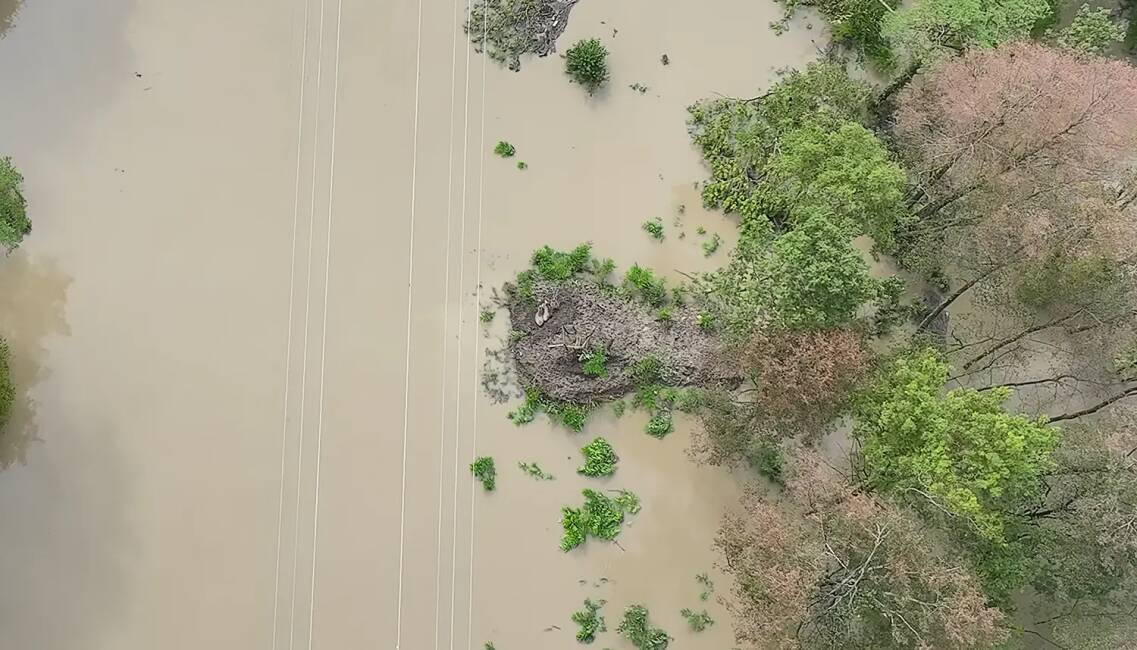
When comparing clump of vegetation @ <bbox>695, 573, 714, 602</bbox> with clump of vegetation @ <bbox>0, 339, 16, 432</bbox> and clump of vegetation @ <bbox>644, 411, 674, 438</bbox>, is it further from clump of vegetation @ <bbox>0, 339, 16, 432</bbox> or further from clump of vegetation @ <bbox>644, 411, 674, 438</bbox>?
clump of vegetation @ <bbox>0, 339, 16, 432</bbox>

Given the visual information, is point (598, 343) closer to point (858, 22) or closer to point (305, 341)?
point (305, 341)

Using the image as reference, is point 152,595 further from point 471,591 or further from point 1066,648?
point 1066,648

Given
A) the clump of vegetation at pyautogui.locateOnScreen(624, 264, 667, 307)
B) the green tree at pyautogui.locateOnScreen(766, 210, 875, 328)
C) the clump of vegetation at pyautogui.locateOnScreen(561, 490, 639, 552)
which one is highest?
the clump of vegetation at pyautogui.locateOnScreen(624, 264, 667, 307)

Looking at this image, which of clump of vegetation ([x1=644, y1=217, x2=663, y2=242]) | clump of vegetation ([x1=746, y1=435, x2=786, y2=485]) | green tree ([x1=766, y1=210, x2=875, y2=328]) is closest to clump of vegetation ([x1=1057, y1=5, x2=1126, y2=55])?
green tree ([x1=766, y1=210, x2=875, y2=328])

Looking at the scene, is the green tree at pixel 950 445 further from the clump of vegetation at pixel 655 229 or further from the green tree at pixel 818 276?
the clump of vegetation at pixel 655 229

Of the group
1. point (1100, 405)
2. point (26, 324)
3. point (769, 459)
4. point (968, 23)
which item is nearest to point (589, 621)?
point (769, 459)

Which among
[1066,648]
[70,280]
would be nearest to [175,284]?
[70,280]
